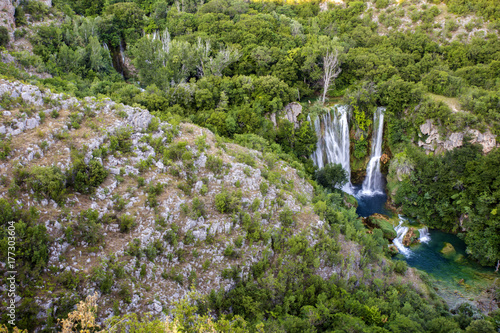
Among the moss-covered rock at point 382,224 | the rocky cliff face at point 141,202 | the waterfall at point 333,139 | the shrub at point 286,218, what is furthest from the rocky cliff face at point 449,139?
the shrub at point 286,218

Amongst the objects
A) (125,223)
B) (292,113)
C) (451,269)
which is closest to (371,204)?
(451,269)

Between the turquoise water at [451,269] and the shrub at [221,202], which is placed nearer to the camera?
the shrub at [221,202]

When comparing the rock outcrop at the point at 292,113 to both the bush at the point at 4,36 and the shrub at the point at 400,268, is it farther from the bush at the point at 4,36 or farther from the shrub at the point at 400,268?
the bush at the point at 4,36

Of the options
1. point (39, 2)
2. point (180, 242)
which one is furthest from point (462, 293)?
point (39, 2)

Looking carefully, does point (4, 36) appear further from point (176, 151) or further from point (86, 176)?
point (176, 151)

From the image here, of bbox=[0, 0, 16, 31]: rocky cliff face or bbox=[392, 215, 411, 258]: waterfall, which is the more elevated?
bbox=[0, 0, 16, 31]: rocky cliff face

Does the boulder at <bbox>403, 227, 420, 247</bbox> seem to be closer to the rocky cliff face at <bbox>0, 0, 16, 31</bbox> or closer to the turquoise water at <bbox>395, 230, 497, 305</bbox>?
the turquoise water at <bbox>395, 230, 497, 305</bbox>

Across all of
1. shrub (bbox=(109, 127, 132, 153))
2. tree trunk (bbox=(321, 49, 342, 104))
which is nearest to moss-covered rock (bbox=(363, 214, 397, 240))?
tree trunk (bbox=(321, 49, 342, 104))
